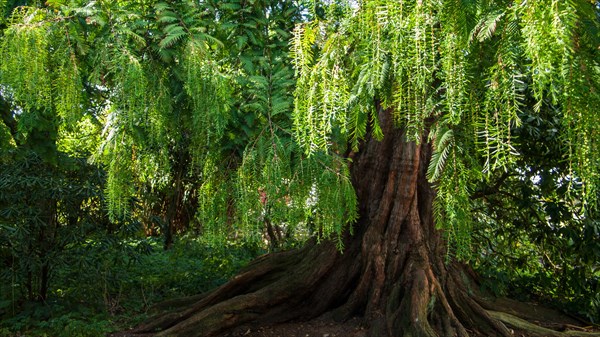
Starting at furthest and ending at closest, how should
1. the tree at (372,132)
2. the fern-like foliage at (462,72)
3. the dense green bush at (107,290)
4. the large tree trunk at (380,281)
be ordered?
1. the dense green bush at (107,290)
2. the large tree trunk at (380,281)
3. the tree at (372,132)
4. the fern-like foliage at (462,72)

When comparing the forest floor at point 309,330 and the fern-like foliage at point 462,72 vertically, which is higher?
the fern-like foliage at point 462,72

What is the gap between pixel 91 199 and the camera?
5.32m

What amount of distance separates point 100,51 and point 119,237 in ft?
10.9

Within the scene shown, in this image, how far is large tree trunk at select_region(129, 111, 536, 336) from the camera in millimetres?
4512

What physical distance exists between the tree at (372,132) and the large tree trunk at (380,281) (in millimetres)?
13

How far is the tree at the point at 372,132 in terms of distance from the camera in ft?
4.77

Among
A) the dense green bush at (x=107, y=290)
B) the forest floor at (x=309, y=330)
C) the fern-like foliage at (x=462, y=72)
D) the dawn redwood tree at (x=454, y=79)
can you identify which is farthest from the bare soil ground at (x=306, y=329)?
the fern-like foliage at (x=462, y=72)

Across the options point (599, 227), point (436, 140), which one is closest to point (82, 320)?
point (436, 140)

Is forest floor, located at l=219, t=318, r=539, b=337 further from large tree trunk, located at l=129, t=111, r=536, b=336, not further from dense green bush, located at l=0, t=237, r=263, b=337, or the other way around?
dense green bush, located at l=0, t=237, r=263, b=337

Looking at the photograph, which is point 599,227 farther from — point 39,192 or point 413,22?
point 39,192

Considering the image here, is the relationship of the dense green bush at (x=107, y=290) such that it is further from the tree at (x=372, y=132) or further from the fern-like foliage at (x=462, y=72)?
the fern-like foliage at (x=462, y=72)

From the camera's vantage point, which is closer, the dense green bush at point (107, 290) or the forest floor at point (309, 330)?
the forest floor at point (309, 330)

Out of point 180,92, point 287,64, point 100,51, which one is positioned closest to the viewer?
point 100,51

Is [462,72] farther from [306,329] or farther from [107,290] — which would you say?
[107,290]
